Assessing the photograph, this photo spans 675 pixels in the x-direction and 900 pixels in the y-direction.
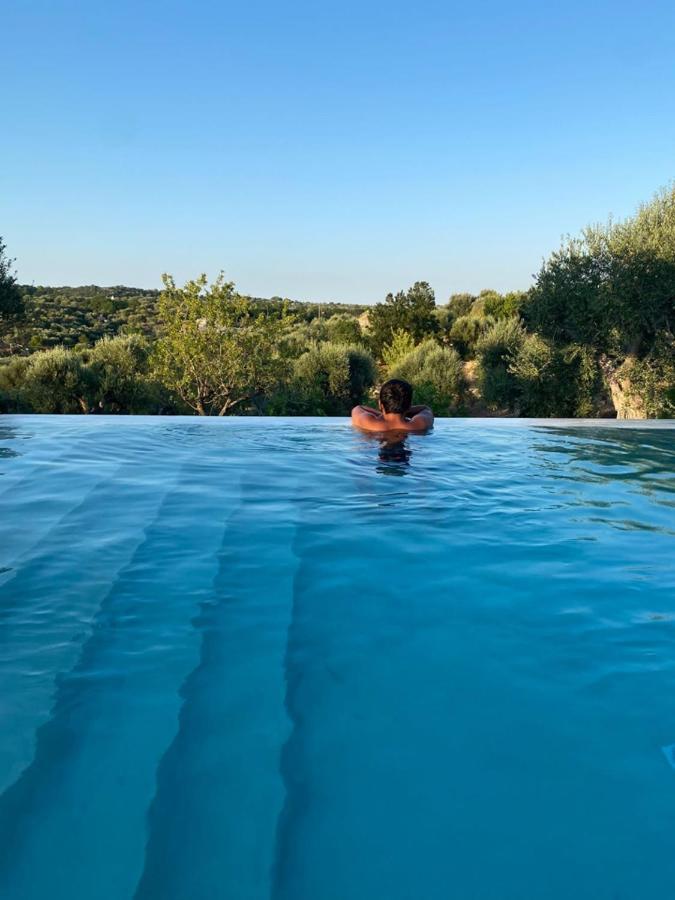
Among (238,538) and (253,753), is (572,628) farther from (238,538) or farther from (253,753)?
(238,538)

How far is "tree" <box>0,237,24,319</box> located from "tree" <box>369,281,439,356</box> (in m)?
16.8

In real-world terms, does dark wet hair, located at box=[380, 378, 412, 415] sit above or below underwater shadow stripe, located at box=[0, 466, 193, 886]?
above

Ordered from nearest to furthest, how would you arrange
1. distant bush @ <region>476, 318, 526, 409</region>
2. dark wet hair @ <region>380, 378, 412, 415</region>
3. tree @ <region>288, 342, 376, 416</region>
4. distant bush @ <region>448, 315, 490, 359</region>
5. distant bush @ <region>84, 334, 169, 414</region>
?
dark wet hair @ <region>380, 378, 412, 415</region>
distant bush @ <region>84, 334, 169, 414</region>
distant bush @ <region>476, 318, 526, 409</region>
tree @ <region>288, 342, 376, 416</region>
distant bush @ <region>448, 315, 490, 359</region>

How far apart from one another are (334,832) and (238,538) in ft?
7.62

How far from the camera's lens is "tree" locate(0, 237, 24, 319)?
1856cm

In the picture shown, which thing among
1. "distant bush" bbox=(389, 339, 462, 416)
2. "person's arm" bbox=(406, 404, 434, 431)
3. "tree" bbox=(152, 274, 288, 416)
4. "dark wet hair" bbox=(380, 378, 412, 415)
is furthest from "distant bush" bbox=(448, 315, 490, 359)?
"dark wet hair" bbox=(380, 378, 412, 415)

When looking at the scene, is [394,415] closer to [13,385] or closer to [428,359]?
[428,359]

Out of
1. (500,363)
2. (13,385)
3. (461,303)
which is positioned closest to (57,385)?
(13,385)

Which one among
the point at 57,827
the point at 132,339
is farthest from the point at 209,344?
the point at 57,827

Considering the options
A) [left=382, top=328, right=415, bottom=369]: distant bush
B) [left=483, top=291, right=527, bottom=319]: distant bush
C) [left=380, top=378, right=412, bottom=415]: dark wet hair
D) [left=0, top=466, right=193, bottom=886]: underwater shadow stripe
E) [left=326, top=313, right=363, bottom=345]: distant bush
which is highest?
[left=483, top=291, right=527, bottom=319]: distant bush

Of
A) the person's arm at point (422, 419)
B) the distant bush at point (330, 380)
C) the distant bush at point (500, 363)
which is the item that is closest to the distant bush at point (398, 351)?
the distant bush at point (330, 380)

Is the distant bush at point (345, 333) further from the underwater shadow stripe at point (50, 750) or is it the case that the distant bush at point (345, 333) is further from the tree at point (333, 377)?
the underwater shadow stripe at point (50, 750)

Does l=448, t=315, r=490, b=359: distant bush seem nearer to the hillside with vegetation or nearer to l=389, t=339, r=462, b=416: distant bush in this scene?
the hillside with vegetation

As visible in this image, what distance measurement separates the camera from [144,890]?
1.38m
